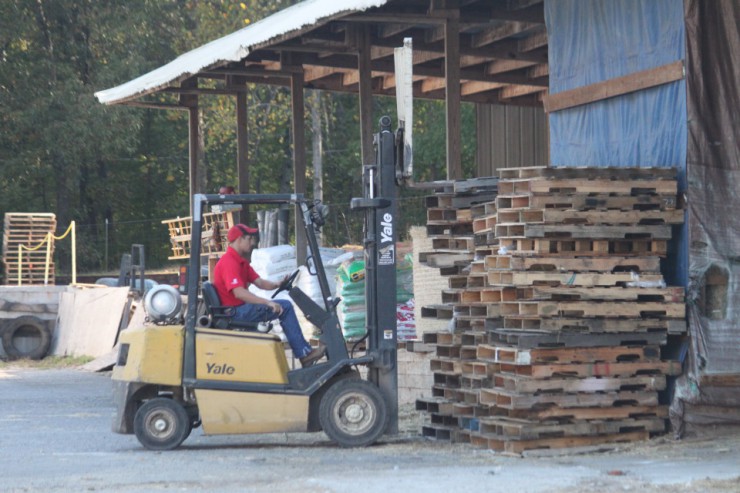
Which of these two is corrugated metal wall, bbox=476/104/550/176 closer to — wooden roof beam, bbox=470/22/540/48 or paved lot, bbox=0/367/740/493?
wooden roof beam, bbox=470/22/540/48

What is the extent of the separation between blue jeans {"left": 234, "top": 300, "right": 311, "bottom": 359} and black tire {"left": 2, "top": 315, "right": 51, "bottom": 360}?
16404 mm

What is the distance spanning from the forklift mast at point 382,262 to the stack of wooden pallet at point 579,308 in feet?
3.10

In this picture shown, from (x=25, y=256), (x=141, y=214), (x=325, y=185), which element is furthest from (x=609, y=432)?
(x=141, y=214)

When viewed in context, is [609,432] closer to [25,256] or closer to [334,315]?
[334,315]

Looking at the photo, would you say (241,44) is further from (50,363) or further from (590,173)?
(50,363)

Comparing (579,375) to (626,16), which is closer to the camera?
(579,375)

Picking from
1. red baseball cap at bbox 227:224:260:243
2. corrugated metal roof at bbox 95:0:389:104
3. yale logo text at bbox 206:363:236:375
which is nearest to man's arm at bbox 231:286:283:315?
red baseball cap at bbox 227:224:260:243

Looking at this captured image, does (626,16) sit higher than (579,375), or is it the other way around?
(626,16)

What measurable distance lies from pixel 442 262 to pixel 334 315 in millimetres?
1876

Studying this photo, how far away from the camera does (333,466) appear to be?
34.2 ft

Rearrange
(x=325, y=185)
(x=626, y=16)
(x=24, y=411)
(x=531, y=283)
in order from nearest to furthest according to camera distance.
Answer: (x=531, y=283)
(x=626, y=16)
(x=24, y=411)
(x=325, y=185)

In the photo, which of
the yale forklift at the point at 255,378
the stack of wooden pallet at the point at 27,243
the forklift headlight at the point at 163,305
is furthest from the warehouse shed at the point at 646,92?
the stack of wooden pallet at the point at 27,243

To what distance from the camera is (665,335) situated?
11.4 m

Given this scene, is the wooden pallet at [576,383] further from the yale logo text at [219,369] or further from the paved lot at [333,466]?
the yale logo text at [219,369]
